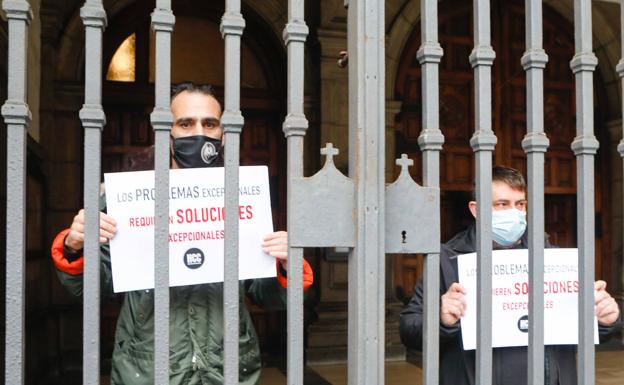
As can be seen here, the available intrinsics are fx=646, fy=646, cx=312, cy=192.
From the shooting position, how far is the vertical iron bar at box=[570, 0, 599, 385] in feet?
6.38

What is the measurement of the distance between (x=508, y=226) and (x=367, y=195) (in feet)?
3.98

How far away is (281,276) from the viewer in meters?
2.09

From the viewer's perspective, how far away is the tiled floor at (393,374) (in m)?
6.75

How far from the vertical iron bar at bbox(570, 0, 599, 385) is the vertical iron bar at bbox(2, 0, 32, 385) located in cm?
156

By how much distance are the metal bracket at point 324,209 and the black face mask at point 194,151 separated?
0.53 m

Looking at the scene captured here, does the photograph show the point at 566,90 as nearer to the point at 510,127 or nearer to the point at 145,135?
the point at 510,127

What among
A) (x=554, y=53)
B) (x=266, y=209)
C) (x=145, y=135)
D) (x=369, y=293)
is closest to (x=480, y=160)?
(x=369, y=293)

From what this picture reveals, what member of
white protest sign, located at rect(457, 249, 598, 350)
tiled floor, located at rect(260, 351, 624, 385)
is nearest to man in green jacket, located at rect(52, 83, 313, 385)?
white protest sign, located at rect(457, 249, 598, 350)

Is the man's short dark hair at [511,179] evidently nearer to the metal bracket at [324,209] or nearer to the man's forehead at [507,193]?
the man's forehead at [507,193]

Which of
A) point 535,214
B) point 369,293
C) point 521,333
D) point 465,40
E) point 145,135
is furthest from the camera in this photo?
point 465,40

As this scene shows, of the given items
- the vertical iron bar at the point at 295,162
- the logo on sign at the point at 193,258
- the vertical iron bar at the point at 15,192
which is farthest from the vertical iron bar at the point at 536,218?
the vertical iron bar at the point at 15,192

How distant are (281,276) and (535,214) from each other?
807 millimetres

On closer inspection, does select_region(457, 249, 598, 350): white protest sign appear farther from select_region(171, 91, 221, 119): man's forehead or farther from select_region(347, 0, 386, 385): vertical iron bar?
select_region(171, 91, 221, 119): man's forehead

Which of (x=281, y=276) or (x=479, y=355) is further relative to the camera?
(x=281, y=276)
